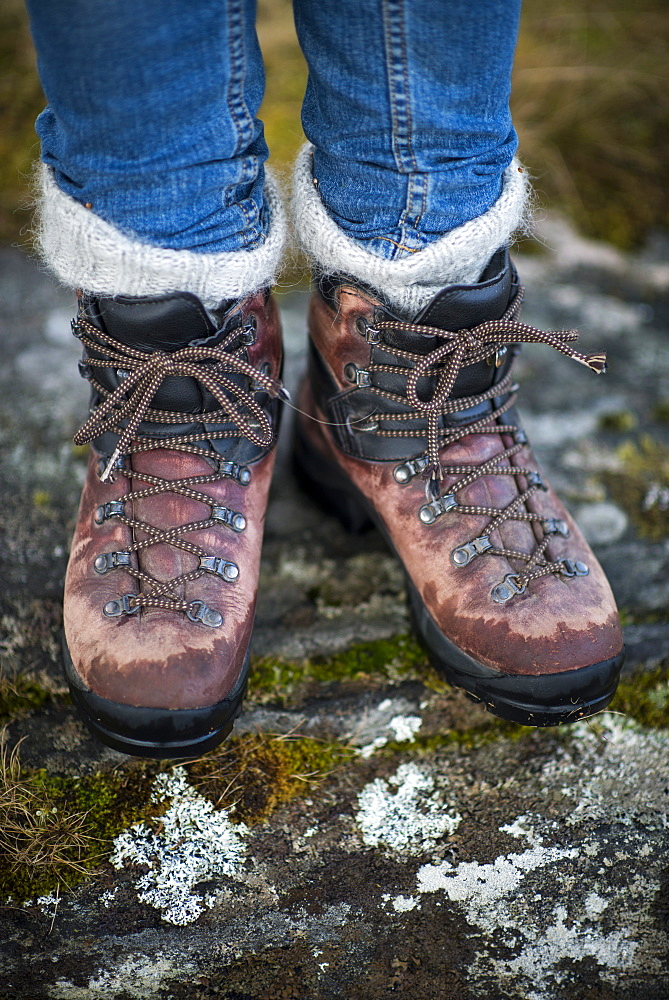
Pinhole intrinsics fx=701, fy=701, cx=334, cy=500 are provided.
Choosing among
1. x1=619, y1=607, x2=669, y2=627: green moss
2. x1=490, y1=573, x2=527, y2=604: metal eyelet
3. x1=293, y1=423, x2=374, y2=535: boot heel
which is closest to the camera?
x1=490, y1=573, x2=527, y2=604: metal eyelet

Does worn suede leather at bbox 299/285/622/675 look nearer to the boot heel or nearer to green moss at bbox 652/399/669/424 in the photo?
the boot heel

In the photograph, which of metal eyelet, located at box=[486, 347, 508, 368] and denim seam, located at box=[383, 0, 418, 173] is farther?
metal eyelet, located at box=[486, 347, 508, 368]

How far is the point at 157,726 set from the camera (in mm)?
1031

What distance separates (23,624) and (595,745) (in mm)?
1054

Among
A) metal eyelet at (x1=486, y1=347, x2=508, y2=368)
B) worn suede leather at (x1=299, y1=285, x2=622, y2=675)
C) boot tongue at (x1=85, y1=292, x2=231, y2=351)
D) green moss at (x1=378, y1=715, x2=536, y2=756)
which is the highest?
boot tongue at (x1=85, y1=292, x2=231, y2=351)

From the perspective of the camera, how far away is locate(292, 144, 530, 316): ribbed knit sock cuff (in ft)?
3.54

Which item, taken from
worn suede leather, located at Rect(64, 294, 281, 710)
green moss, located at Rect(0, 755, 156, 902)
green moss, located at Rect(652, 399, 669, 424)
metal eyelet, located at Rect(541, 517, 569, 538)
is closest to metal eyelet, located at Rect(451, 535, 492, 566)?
metal eyelet, located at Rect(541, 517, 569, 538)

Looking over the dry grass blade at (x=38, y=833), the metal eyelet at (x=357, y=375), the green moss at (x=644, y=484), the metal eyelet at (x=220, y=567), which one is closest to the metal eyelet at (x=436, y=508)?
the metal eyelet at (x=357, y=375)

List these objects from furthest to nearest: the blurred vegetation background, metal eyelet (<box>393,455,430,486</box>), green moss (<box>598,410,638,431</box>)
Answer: the blurred vegetation background → green moss (<box>598,410,638,431</box>) → metal eyelet (<box>393,455,430,486</box>)

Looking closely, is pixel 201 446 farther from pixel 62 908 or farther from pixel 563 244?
pixel 563 244

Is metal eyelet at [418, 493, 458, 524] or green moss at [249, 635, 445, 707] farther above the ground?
metal eyelet at [418, 493, 458, 524]

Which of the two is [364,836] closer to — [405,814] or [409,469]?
[405,814]

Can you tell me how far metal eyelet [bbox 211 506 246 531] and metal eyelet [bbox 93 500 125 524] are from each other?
152 millimetres

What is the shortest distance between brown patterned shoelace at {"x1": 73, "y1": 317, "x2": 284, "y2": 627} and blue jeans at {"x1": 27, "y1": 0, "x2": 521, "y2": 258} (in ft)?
0.60
